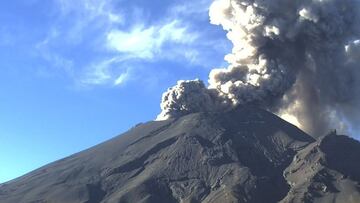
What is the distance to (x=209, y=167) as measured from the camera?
144 meters

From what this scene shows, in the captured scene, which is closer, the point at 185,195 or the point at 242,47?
the point at 185,195

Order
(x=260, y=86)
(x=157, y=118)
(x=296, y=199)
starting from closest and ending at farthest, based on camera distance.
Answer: (x=296, y=199) < (x=260, y=86) < (x=157, y=118)

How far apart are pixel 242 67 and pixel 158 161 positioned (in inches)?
1030

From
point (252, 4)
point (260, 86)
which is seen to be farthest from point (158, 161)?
point (252, 4)

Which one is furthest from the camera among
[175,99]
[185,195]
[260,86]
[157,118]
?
[157,118]

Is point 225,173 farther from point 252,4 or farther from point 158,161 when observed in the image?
point 252,4

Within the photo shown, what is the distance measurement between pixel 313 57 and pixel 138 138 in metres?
42.4

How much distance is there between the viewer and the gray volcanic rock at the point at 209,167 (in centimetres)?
13238

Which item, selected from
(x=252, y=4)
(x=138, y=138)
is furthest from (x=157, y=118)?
(x=252, y=4)

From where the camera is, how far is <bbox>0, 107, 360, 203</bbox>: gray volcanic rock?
132 meters

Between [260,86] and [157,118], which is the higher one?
[157,118]

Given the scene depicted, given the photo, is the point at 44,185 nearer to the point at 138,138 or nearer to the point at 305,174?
the point at 138,138

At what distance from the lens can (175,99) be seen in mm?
156875

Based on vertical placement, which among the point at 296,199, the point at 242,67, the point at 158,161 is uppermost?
the point at 242,67
